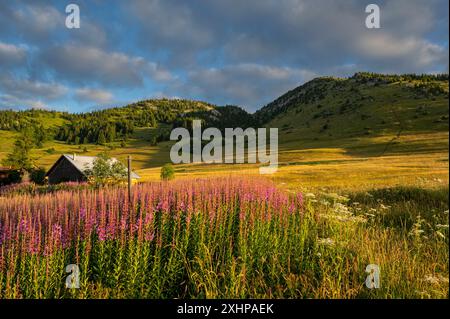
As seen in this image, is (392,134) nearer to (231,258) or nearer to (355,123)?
(355,123)

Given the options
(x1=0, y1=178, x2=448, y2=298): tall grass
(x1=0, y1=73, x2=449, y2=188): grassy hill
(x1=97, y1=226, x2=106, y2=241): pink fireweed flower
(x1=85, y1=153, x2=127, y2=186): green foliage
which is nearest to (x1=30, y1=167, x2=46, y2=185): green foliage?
(x1=0, y1=73, x2=449, y2=188): grassy hill

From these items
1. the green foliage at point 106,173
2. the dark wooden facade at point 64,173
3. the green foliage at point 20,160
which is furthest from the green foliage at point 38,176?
the green foliage at point 106,173

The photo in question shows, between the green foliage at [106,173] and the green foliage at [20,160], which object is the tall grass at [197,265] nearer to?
the green foliage at [106,173]

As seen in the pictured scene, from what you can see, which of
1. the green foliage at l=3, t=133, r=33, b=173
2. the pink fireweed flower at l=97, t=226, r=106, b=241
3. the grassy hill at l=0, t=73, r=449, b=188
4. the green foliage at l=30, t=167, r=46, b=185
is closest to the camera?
the pink fireweed flower at l=97, t=226, r=106, b=241

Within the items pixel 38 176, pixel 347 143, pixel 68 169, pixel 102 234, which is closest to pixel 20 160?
pixel 38 176

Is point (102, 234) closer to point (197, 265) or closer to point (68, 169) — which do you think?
point (197, 265)

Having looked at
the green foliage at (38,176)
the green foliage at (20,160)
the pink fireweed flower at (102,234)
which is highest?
the green foliage at (20,160)

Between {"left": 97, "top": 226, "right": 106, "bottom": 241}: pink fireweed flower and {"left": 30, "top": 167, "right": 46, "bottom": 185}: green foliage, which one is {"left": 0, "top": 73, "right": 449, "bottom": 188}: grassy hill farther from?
{"left": 97, "top": 226, "right": 106, "bottom": 241}: pink fireweed flower

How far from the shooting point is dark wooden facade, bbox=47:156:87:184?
50812mm

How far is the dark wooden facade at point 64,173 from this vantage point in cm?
5081

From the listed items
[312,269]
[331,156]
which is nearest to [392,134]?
[331,156]

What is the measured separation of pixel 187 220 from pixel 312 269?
276 centimetres
